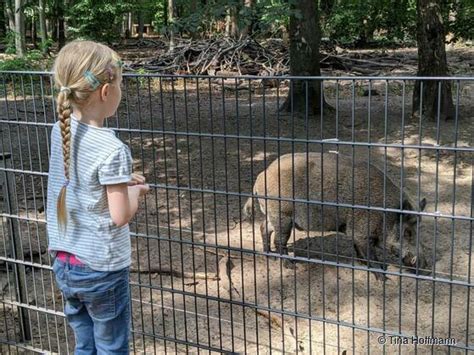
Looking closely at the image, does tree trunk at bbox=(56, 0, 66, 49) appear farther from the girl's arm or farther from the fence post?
the girl's arm

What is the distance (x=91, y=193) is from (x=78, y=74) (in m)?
0.48

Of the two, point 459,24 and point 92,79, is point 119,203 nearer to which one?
point 92,79

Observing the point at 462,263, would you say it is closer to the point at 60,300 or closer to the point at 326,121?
the point at 60,300

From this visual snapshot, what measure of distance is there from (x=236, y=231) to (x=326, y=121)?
4.62 metres

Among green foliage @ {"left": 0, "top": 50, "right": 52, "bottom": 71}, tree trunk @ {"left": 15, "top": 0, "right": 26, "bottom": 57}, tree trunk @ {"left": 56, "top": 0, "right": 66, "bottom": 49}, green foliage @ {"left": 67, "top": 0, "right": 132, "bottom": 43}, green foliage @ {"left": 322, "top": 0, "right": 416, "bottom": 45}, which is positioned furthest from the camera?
tree trunk @ {"left": 56, "top": 0, "right": 66, "bottom": 49}

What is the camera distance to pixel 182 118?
1203 centimetres

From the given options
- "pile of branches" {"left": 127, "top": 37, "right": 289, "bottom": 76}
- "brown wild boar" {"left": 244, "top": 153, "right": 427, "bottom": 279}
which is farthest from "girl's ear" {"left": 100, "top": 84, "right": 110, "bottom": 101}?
"pile of branches" {"left": 127, "top": 37, "right": 289, "bottom": 76}

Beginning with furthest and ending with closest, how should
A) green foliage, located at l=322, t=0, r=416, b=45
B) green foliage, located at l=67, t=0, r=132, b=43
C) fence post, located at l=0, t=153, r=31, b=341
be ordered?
1. green foliage, located at l=67, t=0, r=132, b=43
2. green foliage, located at l=322, t=0, r=416, b=45
3. fence post, located at l=0, t=153, r=31, b=341

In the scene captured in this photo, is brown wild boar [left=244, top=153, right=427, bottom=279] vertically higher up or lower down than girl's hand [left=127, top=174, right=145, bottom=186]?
lower down

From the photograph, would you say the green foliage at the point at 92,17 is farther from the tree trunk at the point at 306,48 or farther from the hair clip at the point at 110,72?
the hair clip at the point at 110,72

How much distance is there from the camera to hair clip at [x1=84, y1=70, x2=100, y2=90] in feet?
8.11

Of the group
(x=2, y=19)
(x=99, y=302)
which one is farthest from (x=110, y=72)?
(x=2, y=19)

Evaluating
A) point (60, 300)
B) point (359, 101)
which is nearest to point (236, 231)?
point (60, 300)

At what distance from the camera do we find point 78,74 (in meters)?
2.47
